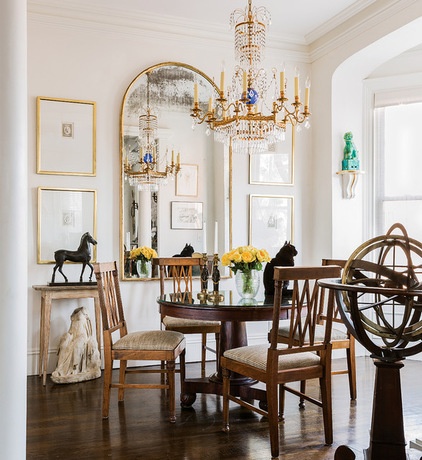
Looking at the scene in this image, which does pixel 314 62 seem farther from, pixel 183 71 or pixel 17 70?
pixel 17 70

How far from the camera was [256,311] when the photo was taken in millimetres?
3139

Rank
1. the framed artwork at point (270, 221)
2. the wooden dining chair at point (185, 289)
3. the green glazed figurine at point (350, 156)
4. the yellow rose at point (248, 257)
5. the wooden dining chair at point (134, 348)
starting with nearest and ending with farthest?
the wooden dining chair at point (134, 348), the yellow rose at point (248, 257), the wooden dining chair at point (185, 289), the green glazed figurine at point (350, 156), the framed artwork at point (270, 221)

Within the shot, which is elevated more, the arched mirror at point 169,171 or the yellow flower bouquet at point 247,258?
the arched mirror at point 169,171

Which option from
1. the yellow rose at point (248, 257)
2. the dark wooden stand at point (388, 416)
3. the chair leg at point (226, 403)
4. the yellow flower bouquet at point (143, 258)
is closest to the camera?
the dark wooden stand at point (388, 416)

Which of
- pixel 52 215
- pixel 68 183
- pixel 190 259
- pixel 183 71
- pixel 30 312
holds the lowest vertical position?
pixel 30 312

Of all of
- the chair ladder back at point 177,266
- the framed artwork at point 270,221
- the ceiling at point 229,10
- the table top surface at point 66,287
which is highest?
the ceiling at point 229,10

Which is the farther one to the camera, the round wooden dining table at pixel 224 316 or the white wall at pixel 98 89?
the white wall at pixel 98 89

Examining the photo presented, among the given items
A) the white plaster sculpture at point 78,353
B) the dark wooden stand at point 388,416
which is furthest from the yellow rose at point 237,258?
the dark wooden stand at point 388,416

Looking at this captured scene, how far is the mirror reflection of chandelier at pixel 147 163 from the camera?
4840 millimetres

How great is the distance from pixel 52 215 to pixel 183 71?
1.87 m

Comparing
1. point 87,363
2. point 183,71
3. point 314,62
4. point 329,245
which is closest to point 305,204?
point 329,245

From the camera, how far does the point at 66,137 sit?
4.66m

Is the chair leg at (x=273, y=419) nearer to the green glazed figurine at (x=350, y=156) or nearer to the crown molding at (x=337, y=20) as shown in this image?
the green glazed figurine at (x=350, y=156)

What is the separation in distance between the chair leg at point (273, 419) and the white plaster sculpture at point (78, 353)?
2.01 meters
